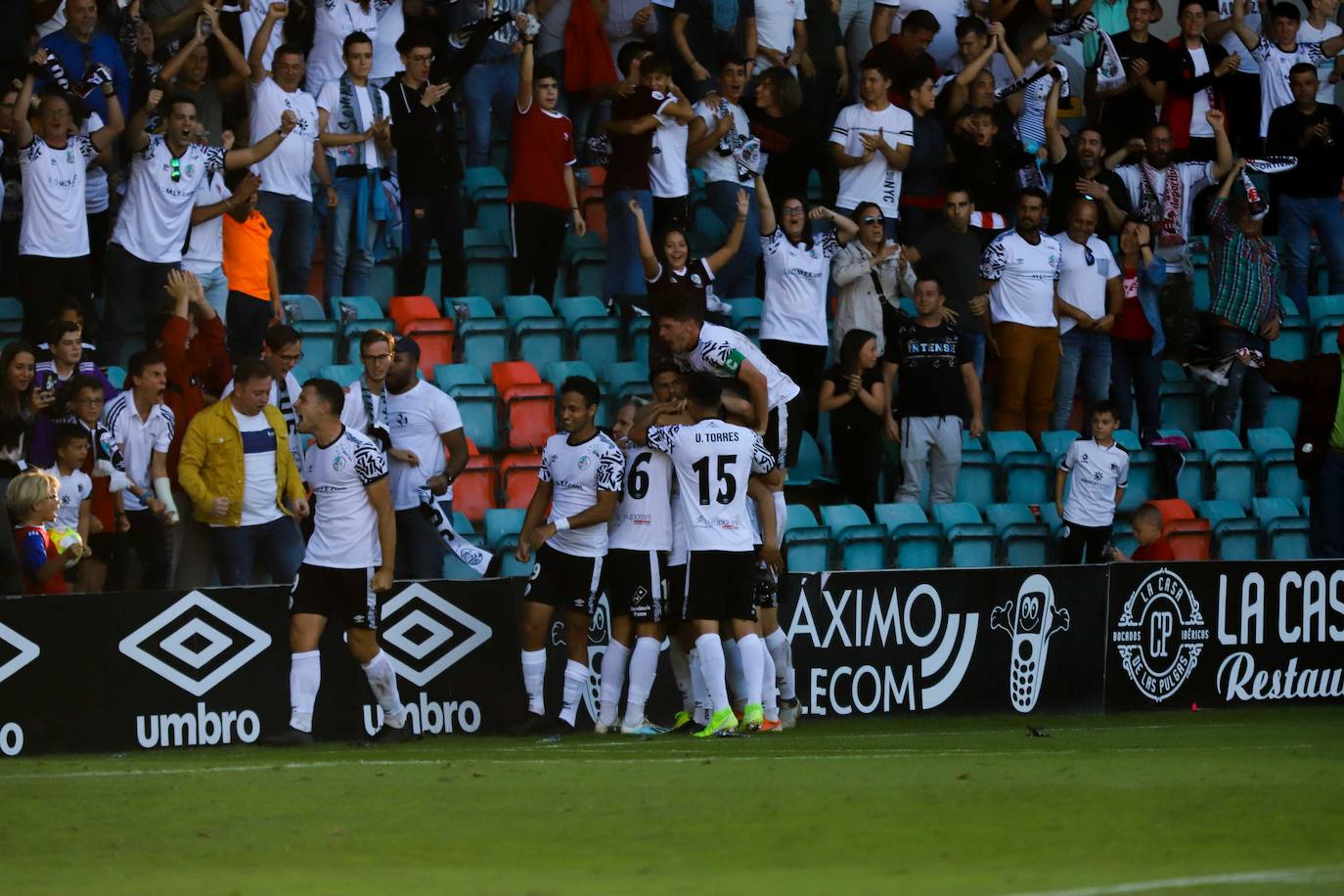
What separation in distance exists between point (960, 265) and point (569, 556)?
5711 millimetres

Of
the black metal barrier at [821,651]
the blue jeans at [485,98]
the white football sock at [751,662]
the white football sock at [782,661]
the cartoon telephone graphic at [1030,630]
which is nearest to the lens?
the white football sock at [751,662]

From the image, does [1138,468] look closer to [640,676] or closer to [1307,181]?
[1307,181]

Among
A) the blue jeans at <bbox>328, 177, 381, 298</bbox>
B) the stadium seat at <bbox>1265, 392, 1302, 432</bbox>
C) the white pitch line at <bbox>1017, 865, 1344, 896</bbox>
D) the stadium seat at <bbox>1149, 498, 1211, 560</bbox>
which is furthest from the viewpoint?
the stadium seat at <bbox>1265, 392, 1302, 432</bbox>

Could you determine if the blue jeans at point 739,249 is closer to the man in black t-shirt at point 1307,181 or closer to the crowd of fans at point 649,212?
the crowd of fans at point 649,212

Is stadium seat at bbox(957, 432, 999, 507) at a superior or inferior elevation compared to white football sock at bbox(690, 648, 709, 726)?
superior

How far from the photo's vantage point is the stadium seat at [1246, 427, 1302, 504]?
17.3m

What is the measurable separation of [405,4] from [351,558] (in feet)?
22.2

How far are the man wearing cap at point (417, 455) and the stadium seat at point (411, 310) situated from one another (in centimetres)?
193

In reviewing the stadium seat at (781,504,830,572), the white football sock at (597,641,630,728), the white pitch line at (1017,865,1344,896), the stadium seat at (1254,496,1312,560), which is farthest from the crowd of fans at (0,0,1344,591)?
the white pitch line at (1017,865,1344,896)

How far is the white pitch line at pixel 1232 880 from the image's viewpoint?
6707 millimetres

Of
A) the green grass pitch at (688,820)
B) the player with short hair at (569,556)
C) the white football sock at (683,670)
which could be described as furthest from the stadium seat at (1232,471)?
the player with short hair at (569,556)

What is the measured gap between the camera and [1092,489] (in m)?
15.5

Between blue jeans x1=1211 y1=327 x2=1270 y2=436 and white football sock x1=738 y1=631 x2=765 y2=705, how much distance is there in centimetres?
756

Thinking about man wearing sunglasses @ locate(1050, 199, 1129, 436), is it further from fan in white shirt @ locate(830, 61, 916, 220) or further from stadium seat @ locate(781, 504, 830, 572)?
stadium seat @ locate(781, 504, 830, 572)
